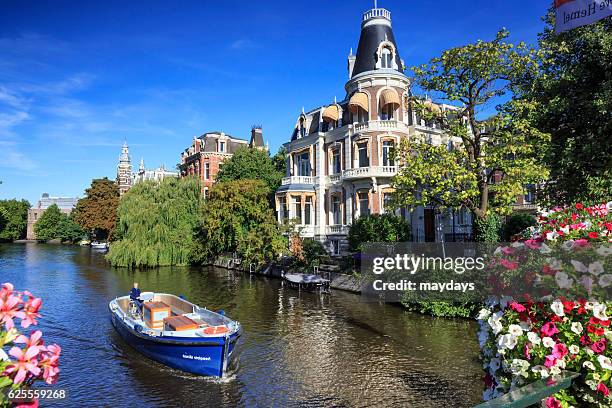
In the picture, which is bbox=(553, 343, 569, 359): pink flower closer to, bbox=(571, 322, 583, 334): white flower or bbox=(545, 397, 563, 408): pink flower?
bbox=(571, 322, 583, 334): white flower

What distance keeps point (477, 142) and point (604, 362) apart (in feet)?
61.1

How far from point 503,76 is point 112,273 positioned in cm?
3655

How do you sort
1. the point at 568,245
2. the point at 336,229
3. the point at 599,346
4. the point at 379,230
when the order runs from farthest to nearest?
1. the point at 336,229
2. the point at 379,230
3. the point at 568,245
4. the point at 599,346

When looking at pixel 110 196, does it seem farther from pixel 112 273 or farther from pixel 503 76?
pixel 503 76

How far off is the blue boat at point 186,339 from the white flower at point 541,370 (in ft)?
36.5

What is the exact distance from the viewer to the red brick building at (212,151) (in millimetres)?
64438

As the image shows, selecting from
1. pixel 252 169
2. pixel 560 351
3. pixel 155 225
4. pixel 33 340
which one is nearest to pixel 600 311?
pixel 560 351

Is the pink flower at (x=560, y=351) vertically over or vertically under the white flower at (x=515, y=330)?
under

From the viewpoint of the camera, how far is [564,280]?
4148 millimetres

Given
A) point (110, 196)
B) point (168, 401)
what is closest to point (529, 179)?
point (168, 401)

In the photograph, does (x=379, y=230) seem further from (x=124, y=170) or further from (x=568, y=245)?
(x=124, y=170)

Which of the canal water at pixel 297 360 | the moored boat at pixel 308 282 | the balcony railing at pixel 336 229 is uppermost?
the balcony railing at pixel 336 229

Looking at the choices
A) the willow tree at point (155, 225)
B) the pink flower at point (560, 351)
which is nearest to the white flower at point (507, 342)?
the pink flower at point (560, 351)

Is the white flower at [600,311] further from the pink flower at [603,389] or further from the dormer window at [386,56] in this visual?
the dormer window at [386,56]
